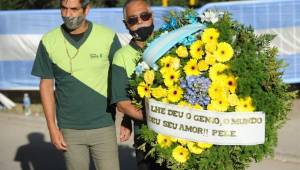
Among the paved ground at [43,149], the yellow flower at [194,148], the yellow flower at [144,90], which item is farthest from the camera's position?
the paved ground at [43,149]

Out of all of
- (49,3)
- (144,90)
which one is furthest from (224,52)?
(49,3)

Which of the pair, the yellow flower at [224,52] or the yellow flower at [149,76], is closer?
the yellow flower at [224,52]

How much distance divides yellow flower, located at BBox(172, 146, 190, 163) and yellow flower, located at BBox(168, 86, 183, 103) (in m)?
0.28

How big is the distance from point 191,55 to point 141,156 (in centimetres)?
92

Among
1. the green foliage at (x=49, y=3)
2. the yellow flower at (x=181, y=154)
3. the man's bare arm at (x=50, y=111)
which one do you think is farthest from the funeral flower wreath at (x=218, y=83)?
the green foliage at (x=49, y=3)

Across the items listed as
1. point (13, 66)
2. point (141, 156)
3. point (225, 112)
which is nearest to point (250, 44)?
point (225, 112)

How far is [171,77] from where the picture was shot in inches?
144

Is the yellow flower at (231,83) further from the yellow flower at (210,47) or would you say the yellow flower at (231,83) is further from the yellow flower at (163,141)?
the yellow flower at (163,141)

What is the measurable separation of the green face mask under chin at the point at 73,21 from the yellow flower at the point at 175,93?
3.26ft

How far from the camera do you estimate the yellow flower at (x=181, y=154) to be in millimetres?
3676

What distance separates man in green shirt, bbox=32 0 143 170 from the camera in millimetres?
4395

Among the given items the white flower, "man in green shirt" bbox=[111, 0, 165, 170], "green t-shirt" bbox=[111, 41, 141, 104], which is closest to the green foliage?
"man in green shirt" bbox=[111, 0, 165, 170]

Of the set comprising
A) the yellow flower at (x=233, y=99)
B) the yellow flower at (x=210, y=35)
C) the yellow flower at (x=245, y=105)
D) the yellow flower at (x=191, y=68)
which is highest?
the yellow flower at (x=210, y=35)

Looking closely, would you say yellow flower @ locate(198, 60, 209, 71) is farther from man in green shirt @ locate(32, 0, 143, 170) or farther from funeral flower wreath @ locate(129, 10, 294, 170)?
man in green shirt @ locate(32, 0, 143, 170)
